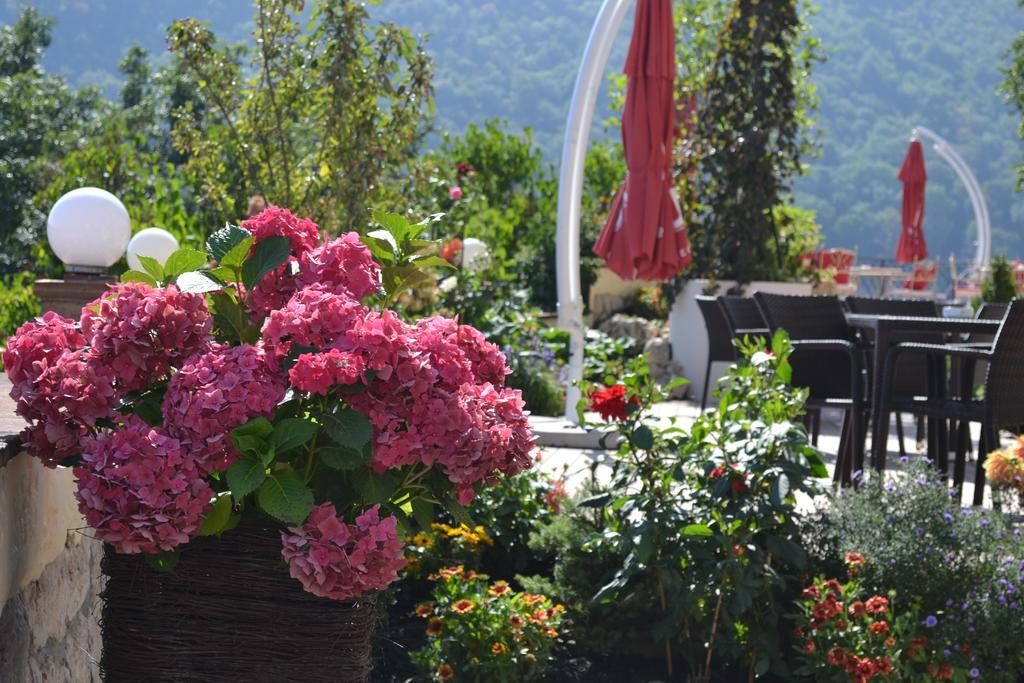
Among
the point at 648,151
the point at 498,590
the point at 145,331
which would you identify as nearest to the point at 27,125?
the point at 648,151

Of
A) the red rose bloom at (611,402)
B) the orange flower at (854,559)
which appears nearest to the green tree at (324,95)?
A: the red rose bloom at (611,402)

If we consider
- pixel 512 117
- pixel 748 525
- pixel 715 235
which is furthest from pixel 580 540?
pixel 512 117

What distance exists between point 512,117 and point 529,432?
63473 mm

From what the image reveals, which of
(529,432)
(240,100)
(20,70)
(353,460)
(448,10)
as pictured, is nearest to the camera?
(353,460)

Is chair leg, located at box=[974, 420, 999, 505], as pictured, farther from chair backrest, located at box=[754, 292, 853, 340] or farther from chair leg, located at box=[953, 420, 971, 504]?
chair backrest, located at box=[754, 292, 853, 340]

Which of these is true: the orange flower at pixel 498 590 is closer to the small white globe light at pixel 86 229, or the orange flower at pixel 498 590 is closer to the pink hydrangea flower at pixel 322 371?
the pink hydrangea flower at pixel 322 371

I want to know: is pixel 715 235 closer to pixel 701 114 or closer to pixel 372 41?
pixel 701 114

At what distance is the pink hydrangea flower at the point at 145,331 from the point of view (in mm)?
1478

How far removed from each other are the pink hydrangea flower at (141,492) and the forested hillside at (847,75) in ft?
188

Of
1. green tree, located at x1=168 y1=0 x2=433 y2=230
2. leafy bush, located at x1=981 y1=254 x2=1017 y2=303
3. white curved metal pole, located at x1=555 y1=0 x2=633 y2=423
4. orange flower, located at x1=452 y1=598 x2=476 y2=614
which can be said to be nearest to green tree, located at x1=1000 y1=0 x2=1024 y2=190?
leafy bush, located at x1=981 y1=254 x2=1017 y2=303

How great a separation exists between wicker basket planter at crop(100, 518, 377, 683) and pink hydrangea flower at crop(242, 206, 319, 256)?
0.42 meters

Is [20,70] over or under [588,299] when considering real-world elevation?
over

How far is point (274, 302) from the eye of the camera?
162 centimetres

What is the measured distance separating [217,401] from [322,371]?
14cm
